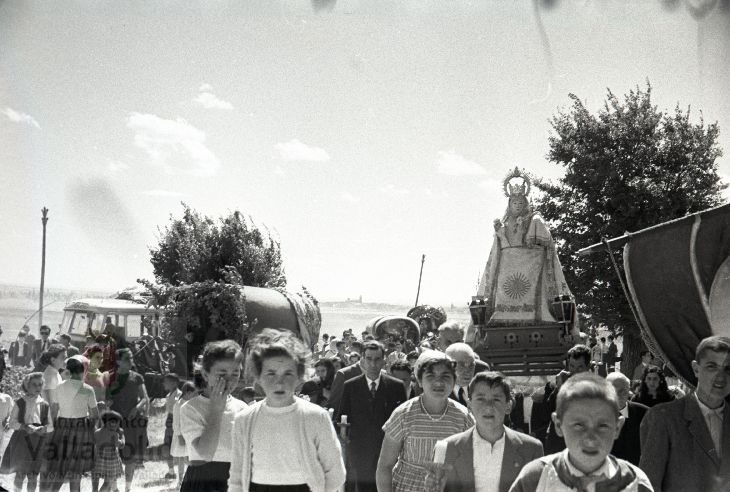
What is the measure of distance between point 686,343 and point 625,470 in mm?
3152

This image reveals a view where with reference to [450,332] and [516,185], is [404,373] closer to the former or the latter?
[450,332]

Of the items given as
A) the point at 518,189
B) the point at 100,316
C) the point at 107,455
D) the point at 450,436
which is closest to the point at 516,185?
the point at 518,189

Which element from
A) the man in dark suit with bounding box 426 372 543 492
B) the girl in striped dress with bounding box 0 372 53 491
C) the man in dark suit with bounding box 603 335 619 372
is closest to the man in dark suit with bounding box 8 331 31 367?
the girl in striped dress with bounding box 0 372 53 491

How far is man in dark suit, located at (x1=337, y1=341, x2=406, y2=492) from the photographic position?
5.22 meters

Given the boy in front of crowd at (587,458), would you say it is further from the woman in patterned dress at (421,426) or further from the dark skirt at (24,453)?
the dark skirt at (24,453)

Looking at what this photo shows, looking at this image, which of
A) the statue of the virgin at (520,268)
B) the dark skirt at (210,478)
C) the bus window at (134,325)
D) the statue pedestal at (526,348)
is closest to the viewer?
the dark skirt at (210,478)

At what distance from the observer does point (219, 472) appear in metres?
3.45

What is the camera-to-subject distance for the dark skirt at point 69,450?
618 centimetres

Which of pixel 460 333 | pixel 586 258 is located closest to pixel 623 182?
pixel 586 258

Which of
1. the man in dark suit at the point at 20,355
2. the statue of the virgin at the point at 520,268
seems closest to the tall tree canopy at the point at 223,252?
the man in dark suit at the point at 20,355

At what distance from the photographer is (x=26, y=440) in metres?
6.14

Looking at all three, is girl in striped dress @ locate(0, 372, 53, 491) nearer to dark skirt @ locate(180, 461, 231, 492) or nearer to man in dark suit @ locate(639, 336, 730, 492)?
dark skirt @ locate(180, 461, 231, 492)

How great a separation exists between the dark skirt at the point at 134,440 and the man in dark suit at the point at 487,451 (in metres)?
4.44

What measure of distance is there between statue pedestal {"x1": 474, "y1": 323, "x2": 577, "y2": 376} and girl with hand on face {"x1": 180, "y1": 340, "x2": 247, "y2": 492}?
5.56 metres
